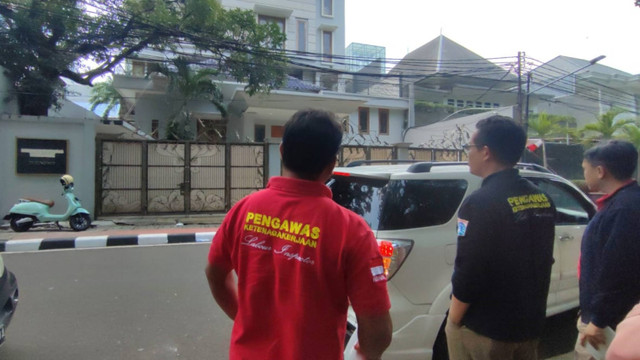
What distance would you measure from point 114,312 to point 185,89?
12119 mm

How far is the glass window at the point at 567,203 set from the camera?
3.58m

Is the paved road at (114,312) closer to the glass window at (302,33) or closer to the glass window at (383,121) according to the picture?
the glass window at (383,121)

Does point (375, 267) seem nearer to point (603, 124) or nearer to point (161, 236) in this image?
point (161, 236)

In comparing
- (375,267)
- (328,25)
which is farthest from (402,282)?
(328,25)

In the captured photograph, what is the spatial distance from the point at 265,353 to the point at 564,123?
3210 cm

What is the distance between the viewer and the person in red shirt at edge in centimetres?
130

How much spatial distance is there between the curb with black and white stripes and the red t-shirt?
8085mm

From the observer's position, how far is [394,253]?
106 inches

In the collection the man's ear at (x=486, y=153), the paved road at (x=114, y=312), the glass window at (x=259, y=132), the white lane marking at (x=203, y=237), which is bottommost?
the paved road at (x=114, y=312)

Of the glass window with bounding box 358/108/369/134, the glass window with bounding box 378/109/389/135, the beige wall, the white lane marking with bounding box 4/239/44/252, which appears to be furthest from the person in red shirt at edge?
the glass window with bounding box 378/109/389/135

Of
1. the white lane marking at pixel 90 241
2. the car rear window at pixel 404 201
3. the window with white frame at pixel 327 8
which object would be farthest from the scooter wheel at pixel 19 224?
the window with white frame at pixel 327 8

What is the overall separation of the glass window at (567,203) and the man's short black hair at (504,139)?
1.69m

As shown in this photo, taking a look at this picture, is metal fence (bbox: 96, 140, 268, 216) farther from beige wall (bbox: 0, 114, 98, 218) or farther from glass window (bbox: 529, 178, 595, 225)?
glass window (bbox: 529, 178, 595, 225)

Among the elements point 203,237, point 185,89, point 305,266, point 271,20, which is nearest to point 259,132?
point 185,89
